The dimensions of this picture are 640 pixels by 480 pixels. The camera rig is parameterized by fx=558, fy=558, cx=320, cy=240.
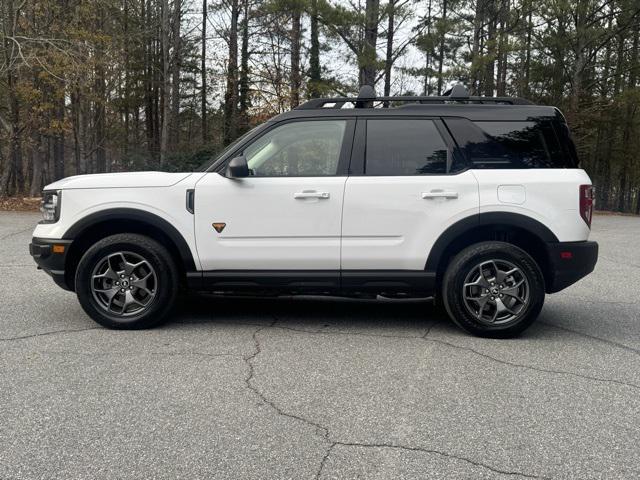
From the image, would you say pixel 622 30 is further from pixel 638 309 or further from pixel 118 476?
pixel 118 476

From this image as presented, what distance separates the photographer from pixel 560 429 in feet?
9.99

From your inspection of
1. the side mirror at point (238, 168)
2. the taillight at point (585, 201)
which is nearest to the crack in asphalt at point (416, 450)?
the side mirror at point (238, 168)

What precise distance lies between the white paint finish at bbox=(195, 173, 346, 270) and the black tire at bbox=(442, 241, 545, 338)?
1.06m

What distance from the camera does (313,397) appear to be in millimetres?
3445

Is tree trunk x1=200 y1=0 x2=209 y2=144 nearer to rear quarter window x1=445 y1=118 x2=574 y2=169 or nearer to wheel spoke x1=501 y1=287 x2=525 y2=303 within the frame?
rear quarter window x1=445 y1=118 x2=574 y2=169

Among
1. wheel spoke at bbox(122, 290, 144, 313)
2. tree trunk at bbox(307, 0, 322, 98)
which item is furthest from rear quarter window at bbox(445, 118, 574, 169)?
tree trunk at bbox(307, 0, 322, 98)

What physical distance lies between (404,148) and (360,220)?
77cm

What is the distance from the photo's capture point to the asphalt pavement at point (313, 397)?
266 centimetres

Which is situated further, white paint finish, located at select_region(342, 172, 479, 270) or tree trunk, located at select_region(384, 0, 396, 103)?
tree trunk, located at select_region(384, 0, 396, 103)

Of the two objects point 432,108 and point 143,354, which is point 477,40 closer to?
point 432,108

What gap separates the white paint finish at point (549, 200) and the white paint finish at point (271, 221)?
129cm

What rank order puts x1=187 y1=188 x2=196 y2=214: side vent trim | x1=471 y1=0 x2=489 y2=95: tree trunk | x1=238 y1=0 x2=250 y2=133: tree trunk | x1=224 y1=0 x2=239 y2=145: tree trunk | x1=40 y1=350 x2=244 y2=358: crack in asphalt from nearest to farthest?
x1=40 y1=350 x2=244 y2=358: crack in asphalt → x1=187 y1=188 x2=196 y2=214: side vent trim → x1=471 y1=0 x2=489 y2=95: tree trunk → x1=238 y1=0 x2=250 y2=133: tree trunk → x1=224 y1=0 x2=239 y2=145: tree trunk

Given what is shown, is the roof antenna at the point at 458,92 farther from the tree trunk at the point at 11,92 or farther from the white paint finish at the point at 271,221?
the tree trunk at the point at 11,92

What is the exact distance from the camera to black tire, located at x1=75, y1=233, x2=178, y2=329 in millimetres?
4855
